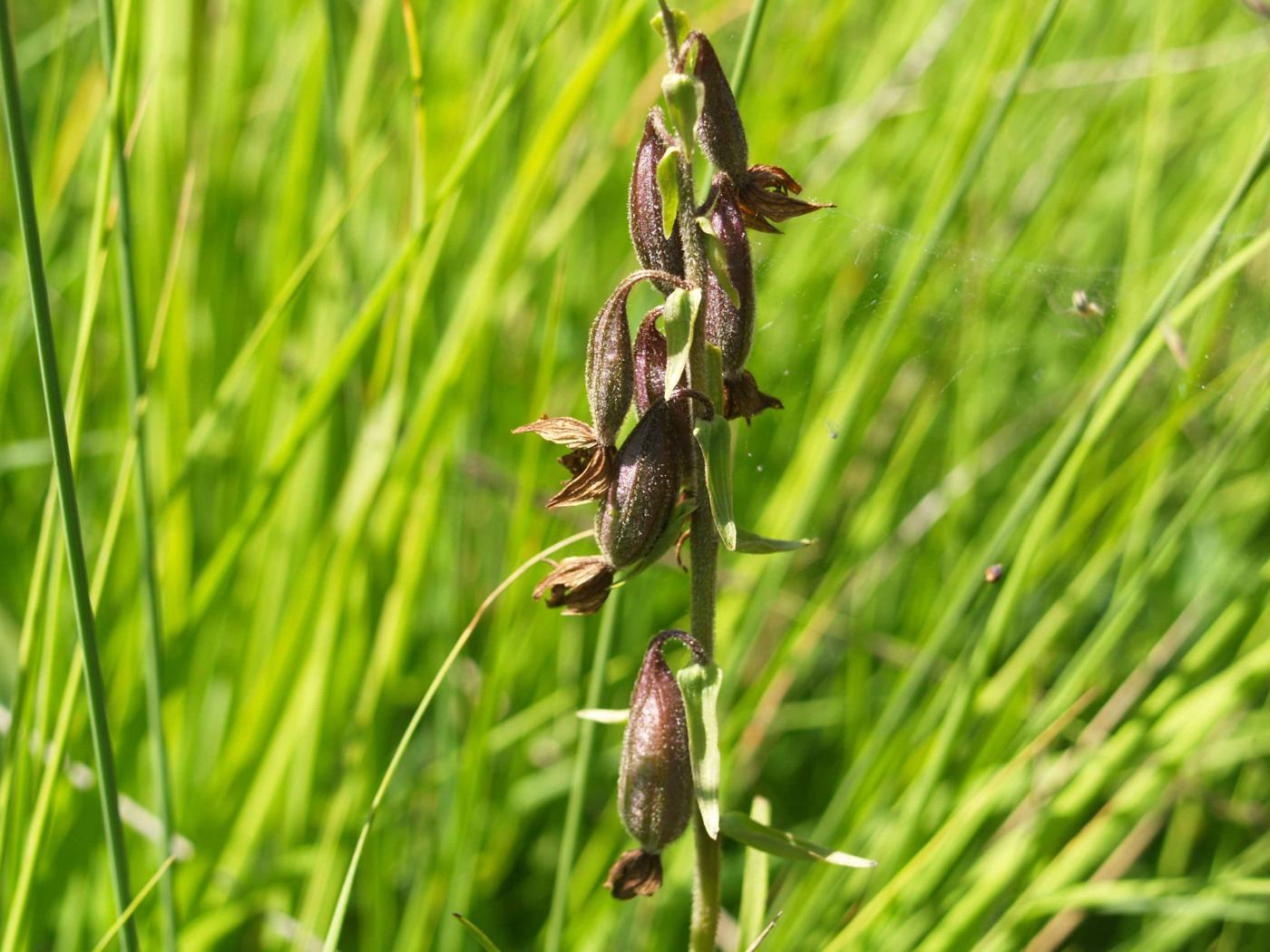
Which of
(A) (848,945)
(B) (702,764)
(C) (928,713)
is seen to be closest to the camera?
(B) (702,764)

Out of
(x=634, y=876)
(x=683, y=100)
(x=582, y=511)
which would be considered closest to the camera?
(x=683, y=100)

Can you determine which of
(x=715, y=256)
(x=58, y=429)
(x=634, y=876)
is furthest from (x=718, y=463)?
(x=58, y=429)

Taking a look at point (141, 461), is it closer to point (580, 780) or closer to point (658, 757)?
point (580, 780)

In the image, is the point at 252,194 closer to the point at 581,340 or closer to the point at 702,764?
the point at 581,340

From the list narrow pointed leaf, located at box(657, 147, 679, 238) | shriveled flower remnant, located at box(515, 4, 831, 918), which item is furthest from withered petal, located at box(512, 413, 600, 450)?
narrow pointed leaf, located at box(657, 147, 679, 238)

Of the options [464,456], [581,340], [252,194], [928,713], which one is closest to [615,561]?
[928,713]

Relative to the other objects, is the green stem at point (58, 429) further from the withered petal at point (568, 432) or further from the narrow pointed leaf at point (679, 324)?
the narrow pointed leaf at point (679, 324)
